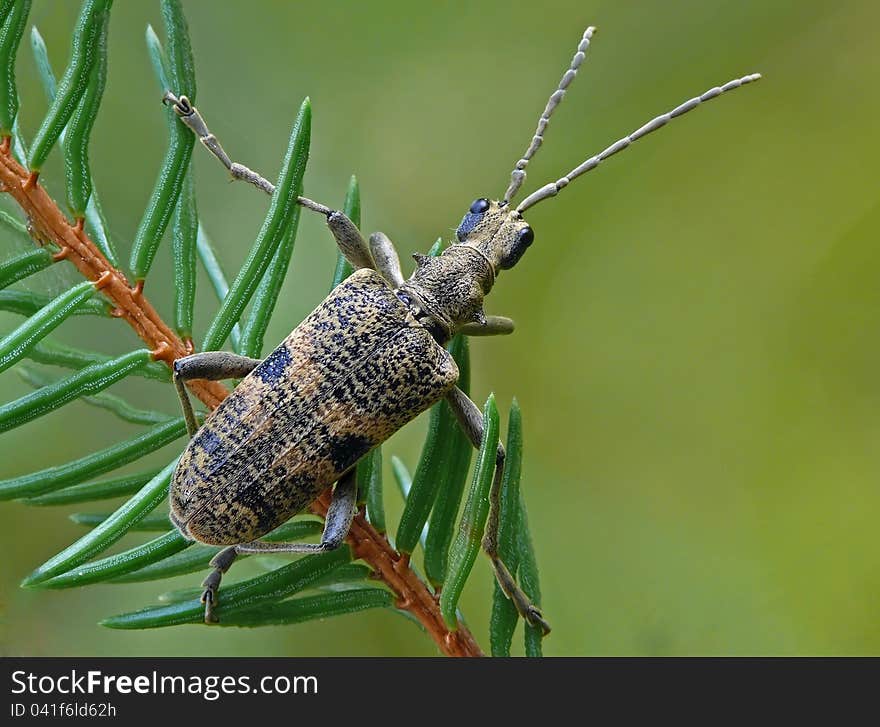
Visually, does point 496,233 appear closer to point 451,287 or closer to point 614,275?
point 451,287

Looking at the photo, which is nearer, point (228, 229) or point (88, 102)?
point (88, 102)

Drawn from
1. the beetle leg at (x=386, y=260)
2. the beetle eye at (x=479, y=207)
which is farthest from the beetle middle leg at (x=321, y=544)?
the beetle eye at (x=479, y=207)

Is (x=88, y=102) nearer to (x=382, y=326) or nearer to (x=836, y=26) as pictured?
(x=382, y=326)

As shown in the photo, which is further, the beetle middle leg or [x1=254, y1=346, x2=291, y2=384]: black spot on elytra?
[x1=254, y1=346, x2=291, y2=384]: black spot on elytra

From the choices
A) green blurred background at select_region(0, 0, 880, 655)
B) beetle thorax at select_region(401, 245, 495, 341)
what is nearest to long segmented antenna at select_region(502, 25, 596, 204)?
beetle thorax at select_region(401, 245, 495, 341)

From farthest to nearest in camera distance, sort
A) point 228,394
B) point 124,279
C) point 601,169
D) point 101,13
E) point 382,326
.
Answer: point 601,169
point 382,326
point 228,394
point 124,279
point 101,13

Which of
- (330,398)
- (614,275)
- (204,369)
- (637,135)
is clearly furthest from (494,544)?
(614,275)

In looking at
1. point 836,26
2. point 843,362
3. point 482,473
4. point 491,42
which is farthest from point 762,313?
point 482,473

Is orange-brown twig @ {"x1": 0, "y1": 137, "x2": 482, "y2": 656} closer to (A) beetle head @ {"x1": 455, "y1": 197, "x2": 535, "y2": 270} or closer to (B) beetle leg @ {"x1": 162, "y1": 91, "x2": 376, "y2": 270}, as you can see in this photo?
(B) beetle leg @ {"x1": 162, "y1": 91, "x2": 376, "y2": 270}
